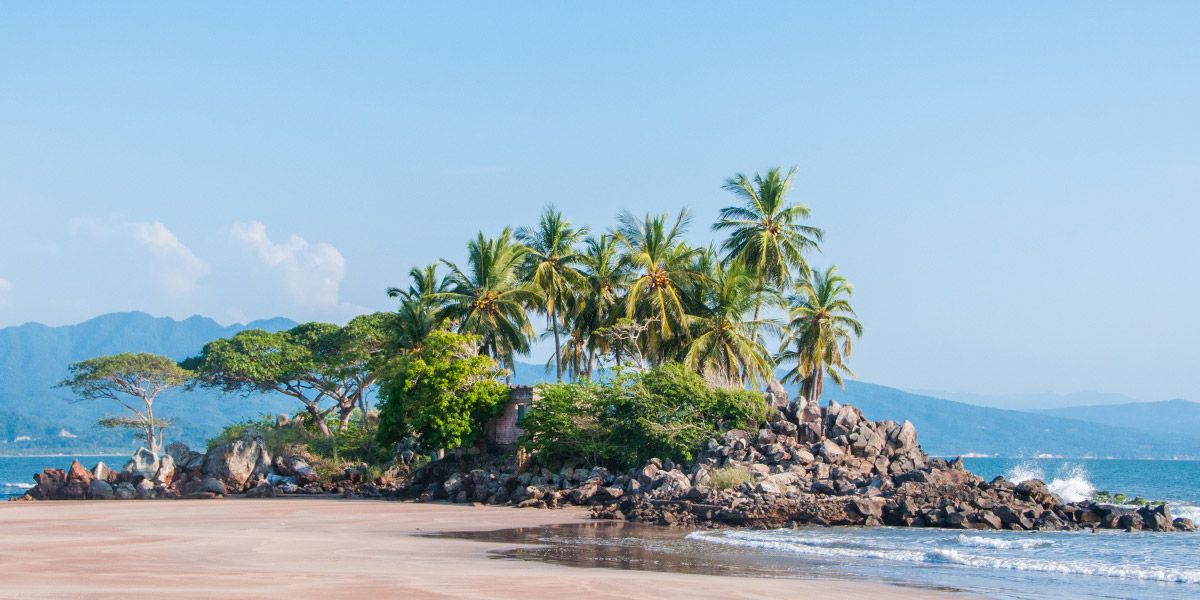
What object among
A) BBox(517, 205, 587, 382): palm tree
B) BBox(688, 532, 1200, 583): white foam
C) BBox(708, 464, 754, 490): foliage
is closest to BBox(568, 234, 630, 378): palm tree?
BBox(517, 205, 587, 382): palm tree

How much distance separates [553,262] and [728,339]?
9.37 meters

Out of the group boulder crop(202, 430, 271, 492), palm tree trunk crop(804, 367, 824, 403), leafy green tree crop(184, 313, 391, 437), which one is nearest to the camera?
boulder crop(202, 430, 271, 492)

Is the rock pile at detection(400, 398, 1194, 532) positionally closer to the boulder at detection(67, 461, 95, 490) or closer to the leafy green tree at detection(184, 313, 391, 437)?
the boulder at detection(67, 461, 95, 490)

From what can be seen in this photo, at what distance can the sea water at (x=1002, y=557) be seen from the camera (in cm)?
1797

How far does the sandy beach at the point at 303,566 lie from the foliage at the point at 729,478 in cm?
485

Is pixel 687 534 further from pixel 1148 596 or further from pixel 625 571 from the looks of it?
pixel 1148 596

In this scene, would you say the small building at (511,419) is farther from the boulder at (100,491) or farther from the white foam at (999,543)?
the white foam at (999,543)

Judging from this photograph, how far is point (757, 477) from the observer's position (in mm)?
32594

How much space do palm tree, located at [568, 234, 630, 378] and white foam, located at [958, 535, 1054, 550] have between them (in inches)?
963

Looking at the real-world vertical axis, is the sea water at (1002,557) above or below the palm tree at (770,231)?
below

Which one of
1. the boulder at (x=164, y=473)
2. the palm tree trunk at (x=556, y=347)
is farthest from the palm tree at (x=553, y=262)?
the boulder at (x=164, y=473)

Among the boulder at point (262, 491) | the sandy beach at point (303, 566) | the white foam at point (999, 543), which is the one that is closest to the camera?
the sandy beach at point (303, 566)

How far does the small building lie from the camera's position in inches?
1593

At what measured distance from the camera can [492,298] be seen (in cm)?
4647
